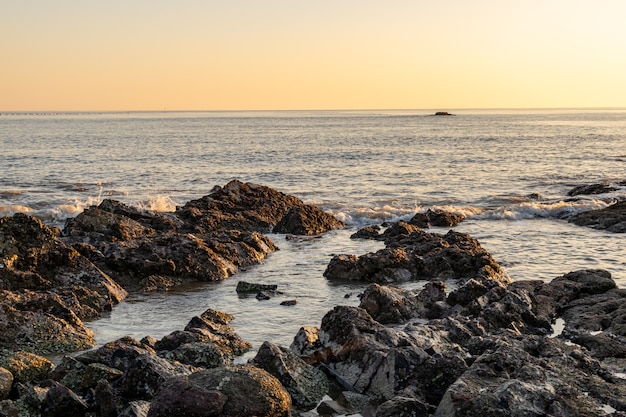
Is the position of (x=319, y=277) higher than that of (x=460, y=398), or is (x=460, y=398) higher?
(x=460, y=398)

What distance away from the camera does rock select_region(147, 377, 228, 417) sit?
7020 millimetres

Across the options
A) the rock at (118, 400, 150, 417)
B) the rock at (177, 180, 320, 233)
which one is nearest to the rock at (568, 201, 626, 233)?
the rock at (177, 180, 320, 233)

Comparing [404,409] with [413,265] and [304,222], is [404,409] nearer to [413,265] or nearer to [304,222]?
[413,265]

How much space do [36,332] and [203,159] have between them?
162 ft

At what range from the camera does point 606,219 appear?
78.1 feet

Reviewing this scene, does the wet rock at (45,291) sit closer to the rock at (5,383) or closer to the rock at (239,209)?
the rock at (5,383)

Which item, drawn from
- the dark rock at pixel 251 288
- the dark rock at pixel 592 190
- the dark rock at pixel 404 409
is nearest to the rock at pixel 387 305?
the dark rock at pixel 251 288

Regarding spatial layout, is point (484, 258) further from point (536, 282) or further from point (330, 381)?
point (330, 381)

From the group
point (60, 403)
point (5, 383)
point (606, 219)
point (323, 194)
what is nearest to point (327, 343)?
point (60, 403)

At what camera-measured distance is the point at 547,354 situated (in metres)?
9.22

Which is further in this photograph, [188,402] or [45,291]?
[45,291]

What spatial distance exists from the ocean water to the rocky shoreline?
922 mm

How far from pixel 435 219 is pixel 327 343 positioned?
51.6 ft

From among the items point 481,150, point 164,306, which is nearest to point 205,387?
point 164,306
